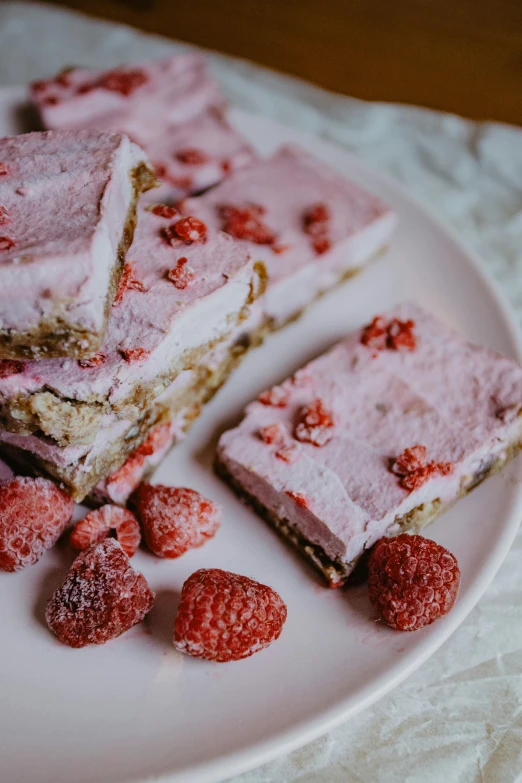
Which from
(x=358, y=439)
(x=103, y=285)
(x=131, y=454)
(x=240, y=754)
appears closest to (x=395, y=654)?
(x=240, y=754)

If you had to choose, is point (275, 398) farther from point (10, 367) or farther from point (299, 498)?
point (10, 367)

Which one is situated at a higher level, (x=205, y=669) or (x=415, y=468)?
(x=415, y=468)

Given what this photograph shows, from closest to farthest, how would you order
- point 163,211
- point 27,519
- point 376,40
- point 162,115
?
1. point 27,519
2. point 163,211
3. point 162,115
4. point 376,40

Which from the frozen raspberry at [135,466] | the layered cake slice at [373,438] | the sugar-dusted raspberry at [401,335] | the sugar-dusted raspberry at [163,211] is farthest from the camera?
Answer: the sugar-dusted raspberry at [401,335]

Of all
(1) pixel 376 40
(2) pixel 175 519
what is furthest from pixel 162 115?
(1) pixel 376 40

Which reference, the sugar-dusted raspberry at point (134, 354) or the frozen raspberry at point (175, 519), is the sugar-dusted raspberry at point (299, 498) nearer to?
the frozen raspberry at point (175, 519)

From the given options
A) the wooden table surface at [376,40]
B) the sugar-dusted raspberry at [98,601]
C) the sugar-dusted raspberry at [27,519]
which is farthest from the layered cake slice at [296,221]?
the wooden table surface at [376,40]

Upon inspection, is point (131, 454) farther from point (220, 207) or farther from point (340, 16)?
point (340, 16)
